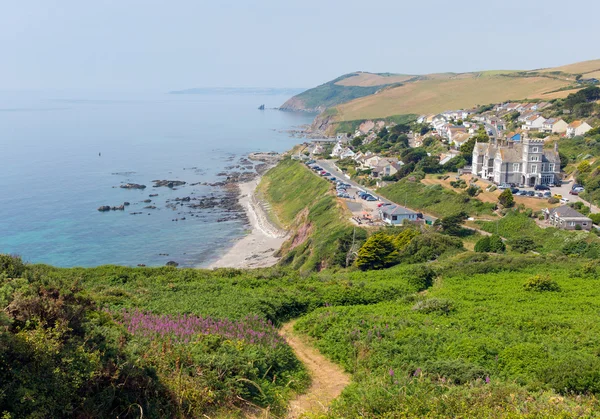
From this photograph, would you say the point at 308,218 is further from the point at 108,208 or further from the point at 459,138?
the point at 459,138

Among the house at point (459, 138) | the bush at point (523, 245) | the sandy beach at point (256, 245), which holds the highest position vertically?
the house at point (459, 138)

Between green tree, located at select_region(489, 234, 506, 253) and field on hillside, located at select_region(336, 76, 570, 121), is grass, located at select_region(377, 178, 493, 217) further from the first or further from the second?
field on hillside, located at select_region(336, 76, 570, 121)

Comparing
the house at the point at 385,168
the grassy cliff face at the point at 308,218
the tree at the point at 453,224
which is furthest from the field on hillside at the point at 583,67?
the tree at the point at 453,224

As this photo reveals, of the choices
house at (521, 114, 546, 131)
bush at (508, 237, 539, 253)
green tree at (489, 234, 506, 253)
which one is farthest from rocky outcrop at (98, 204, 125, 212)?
house at (521, 114, 546, 131)

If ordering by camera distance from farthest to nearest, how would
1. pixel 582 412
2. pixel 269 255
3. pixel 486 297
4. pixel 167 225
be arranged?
1. pixel 167 225
2. pixel 269 255
3. pixel 486 297
4. pixel 582 412

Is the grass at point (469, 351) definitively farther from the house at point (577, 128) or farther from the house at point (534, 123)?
the house at point (534, 123)

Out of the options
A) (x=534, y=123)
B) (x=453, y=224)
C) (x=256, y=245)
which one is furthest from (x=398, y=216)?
(x=534, y=123)

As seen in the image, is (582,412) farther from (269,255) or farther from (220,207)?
(220,207)

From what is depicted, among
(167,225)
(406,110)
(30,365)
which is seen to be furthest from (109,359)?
(406,110)
